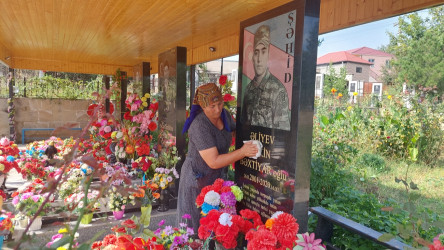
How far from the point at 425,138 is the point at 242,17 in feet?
15.1

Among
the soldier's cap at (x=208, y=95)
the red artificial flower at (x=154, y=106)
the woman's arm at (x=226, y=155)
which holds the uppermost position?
the soldier's cap at (x=208, y=95)

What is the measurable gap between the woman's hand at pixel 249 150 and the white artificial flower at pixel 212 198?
1.20 feet

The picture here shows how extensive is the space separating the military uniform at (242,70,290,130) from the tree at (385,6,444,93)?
1340cm

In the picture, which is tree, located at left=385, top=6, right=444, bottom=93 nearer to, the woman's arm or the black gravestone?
the black gravestone

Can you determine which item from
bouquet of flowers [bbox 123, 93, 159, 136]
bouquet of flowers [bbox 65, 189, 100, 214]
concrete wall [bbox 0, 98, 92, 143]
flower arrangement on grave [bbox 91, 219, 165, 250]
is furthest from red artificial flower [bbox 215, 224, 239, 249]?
concrete wall [bbox 0, 98, 92, 143]

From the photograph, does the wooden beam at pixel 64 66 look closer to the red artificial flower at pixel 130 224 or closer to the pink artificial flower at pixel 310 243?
the red artificial flower at pixel 130 224

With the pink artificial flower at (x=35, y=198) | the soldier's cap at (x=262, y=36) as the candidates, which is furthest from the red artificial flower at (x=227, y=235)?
the pink artificial flower at (x=35, y=198)

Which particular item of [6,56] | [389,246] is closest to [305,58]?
[389,246]

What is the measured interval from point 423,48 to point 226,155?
1572 centimetres

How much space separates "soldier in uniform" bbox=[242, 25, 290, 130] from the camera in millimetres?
1809

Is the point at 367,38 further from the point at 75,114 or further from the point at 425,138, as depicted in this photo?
the point at 75,114

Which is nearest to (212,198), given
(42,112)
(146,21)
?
(146,21)

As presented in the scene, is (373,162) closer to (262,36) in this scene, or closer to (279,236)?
(262,36)

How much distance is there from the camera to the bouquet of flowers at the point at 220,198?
181 centimetres
